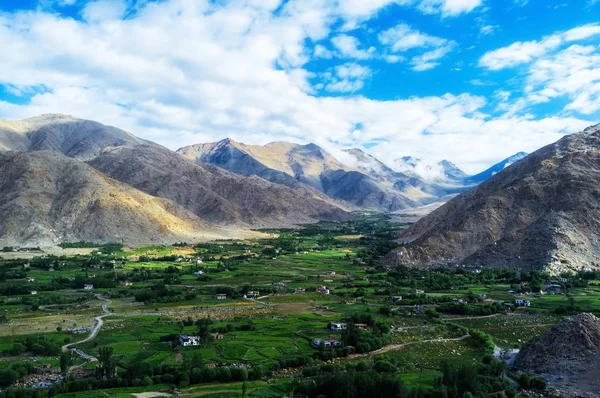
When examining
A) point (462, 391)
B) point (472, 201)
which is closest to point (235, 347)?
point (462, 391)

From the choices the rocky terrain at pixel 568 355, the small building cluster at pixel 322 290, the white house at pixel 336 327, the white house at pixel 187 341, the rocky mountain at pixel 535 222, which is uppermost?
the rocky mountain at pixel 535 222

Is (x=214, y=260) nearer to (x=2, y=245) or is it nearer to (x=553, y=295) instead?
(x=2, y=245)

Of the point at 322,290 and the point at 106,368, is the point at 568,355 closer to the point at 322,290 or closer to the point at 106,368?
the point at 106,368

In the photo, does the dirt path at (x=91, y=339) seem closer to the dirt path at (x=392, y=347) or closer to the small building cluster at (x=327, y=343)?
the small building cluster at (x=327, y=343)

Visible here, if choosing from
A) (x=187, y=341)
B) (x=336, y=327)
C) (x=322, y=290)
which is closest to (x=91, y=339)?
(x=187, y=341)

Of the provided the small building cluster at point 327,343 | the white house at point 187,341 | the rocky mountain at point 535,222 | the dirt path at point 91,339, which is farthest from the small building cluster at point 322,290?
the white house at point 187,341

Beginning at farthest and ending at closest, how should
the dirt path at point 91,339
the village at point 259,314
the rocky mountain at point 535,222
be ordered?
the rocky mountain at point 535,222 < the dirt path at point 91,339 < the village at point 259,314

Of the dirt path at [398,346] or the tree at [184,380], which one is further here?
the dirt path at [398,346]
